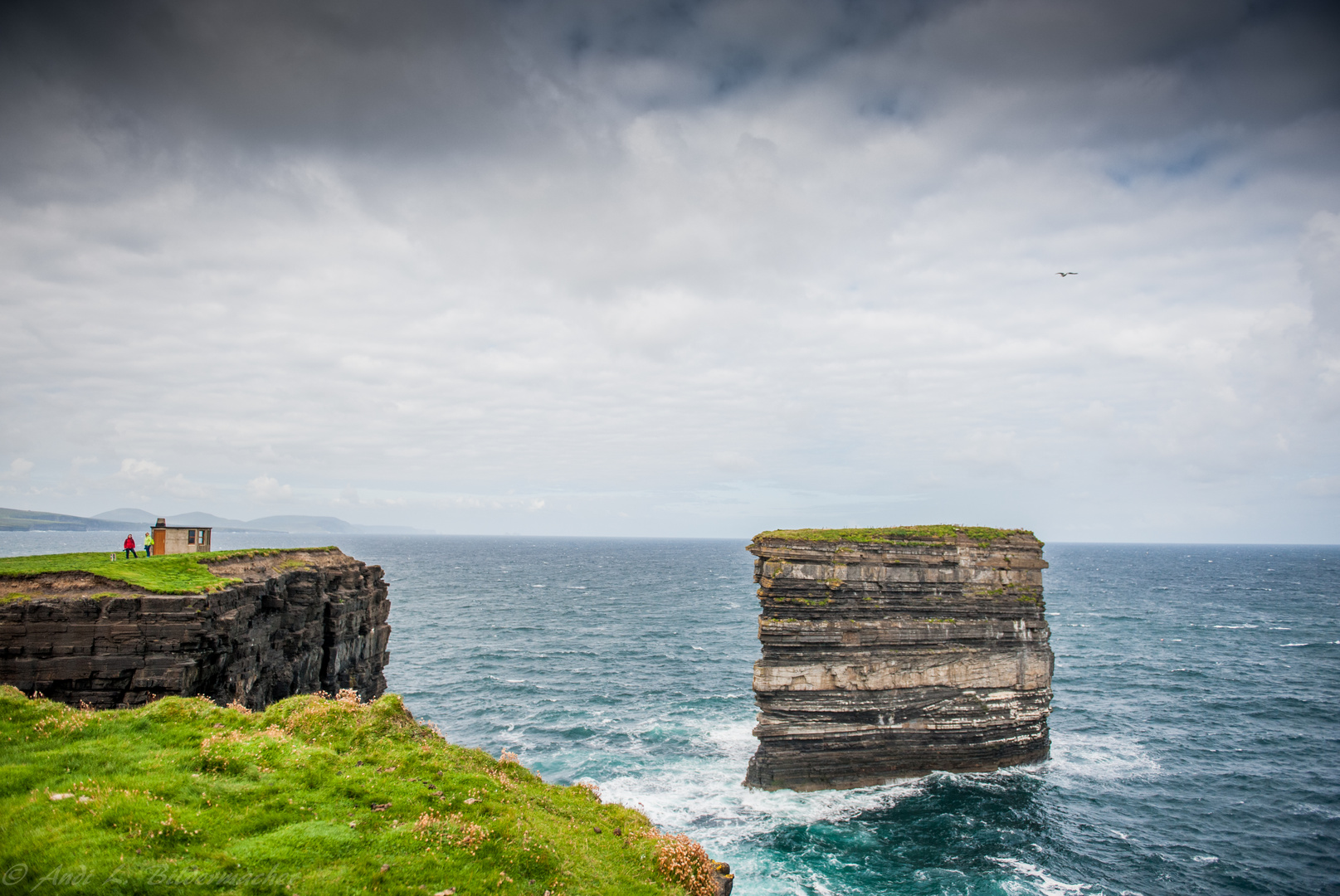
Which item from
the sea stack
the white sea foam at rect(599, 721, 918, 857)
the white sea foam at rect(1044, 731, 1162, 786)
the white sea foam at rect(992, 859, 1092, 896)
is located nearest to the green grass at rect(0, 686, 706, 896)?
the white sea foam at rect(599, 721, 918, 857)

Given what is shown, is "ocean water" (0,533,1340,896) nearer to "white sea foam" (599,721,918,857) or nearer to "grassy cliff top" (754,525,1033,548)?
"white sea foam" (599,721,918,857)

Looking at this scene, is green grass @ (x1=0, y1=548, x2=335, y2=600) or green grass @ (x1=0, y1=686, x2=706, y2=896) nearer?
green grass @ (x1=0, y1=686, x2=706, y2=896)

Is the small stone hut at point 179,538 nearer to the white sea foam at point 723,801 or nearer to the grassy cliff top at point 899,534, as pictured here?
the white sea foam at point 723,801

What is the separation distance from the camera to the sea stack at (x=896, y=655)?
35219 mm

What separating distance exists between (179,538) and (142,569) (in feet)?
39.0

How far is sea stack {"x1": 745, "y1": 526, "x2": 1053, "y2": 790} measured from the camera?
35.2 meters

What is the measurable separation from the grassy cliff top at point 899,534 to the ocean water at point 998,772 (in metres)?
13.3

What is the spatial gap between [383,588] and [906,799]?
3369 cm

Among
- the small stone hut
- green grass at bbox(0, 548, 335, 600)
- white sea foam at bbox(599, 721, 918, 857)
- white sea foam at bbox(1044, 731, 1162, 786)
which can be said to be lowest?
white sea foam at bbox(599, 721, 918, 857)

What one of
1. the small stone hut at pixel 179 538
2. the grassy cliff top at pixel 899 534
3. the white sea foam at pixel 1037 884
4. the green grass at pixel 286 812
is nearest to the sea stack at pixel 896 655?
the grassy cliff top at pixel 899 534

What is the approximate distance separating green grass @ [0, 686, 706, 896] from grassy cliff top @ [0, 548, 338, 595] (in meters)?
6.53

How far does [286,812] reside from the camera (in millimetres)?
14156

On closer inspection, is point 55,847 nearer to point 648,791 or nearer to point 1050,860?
point 648,791

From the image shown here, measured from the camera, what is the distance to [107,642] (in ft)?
71.5
